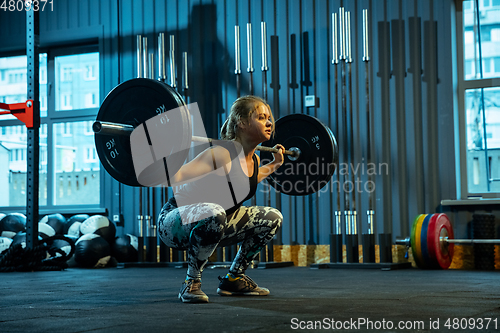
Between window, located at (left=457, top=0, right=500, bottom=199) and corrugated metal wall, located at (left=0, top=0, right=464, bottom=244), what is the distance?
7.1 inches

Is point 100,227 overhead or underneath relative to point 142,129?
underneath

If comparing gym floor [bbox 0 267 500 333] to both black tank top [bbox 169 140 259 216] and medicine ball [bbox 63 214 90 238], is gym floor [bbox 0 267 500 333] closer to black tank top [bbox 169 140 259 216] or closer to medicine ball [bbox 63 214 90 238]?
black tank top [bbox 169 140 259 216]

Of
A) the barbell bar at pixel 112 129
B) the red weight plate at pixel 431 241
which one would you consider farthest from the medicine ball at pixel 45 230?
the red weight plate at pixel 431 241

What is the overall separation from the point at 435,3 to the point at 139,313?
394 centimetres

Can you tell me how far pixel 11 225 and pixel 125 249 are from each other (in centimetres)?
118

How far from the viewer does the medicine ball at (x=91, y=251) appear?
4836 millimetres

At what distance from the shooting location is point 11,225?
5352mm

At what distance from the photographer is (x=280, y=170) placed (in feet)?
10.3

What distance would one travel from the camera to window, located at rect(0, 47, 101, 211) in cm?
599

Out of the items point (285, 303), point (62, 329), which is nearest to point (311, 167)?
point (285, 303)

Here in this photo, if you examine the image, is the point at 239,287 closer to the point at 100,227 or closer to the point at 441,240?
the point at 441,240

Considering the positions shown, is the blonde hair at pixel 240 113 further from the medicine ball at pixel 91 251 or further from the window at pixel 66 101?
the window at pixel 66 101

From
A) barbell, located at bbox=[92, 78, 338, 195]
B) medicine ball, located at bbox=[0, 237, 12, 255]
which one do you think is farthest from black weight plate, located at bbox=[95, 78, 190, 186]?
medicine ball, located at bbox=[0, 237, 12, 255]

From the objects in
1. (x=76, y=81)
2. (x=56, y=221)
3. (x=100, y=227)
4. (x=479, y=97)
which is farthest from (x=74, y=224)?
(x=479, y=97)
